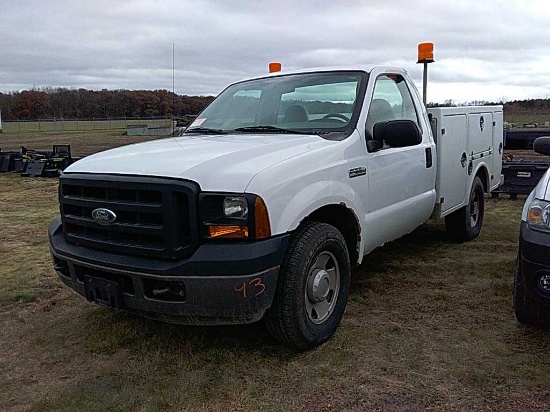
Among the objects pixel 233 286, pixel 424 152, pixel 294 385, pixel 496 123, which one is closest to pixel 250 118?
pixel 424 152

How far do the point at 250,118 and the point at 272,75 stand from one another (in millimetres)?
725

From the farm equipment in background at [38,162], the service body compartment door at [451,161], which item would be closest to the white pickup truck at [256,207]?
the service body compartment door at [451,161]

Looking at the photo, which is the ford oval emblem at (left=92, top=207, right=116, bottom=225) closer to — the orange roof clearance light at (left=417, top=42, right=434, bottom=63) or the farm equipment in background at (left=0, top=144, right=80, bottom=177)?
the orange roof clearance light at (left=417, top=42, right=434, bottom=63)

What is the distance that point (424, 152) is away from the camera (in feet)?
16.3

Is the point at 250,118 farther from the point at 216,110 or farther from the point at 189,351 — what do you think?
the point at 189,351

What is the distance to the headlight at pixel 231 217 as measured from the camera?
3012 mm

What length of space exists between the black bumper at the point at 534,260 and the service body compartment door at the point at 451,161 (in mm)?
2103

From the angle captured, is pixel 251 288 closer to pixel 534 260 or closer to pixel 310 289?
pixel 310 289

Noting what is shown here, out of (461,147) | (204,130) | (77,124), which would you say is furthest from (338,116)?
(77,124)

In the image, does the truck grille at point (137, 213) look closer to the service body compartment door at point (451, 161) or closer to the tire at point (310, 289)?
the tire at point (310, 289)

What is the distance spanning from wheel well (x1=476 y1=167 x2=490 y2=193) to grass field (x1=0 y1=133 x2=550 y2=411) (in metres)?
1.74

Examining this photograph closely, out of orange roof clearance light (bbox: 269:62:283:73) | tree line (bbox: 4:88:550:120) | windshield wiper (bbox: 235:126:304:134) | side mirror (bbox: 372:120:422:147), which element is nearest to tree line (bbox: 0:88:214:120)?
tree line (bbox: 4:88:550:120)

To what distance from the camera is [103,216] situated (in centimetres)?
329

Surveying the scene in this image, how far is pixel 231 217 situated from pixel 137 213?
1.87 ft
